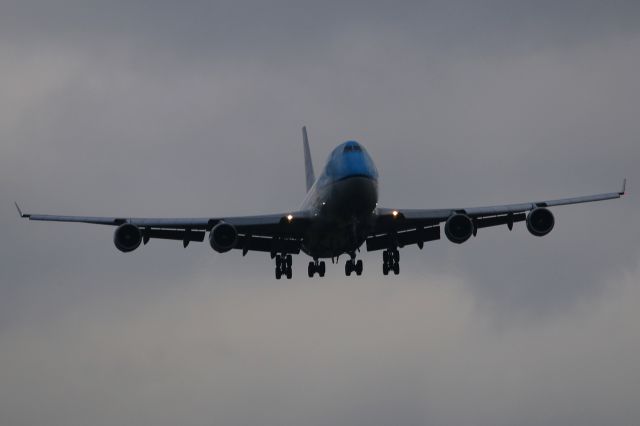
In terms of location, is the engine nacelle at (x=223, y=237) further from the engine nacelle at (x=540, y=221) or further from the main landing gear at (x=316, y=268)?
the engine nacelle at (x=540, y=221)

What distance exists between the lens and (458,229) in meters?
61.5

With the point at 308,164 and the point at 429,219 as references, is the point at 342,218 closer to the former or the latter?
the point at 429,219

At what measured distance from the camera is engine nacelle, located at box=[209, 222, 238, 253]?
60.8 metres

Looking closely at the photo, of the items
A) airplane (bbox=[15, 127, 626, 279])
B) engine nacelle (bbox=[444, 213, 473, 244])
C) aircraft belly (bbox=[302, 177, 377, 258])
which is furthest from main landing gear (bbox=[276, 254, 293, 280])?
engine nacelle (bbox=[444, 213, 473, 244])

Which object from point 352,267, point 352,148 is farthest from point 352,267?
point 352,148

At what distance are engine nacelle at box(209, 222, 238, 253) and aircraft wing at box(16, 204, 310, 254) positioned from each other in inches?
24.2

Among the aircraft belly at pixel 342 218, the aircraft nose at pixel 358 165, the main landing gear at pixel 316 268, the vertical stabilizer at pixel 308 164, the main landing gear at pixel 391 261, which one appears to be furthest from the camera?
the vertical stabilizer at pixel 308 164

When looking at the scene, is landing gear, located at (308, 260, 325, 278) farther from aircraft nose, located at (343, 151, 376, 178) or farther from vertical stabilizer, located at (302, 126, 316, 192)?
vertical stabilizer, located at (302, 126, 316, 192)

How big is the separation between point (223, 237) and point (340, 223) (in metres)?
6.10

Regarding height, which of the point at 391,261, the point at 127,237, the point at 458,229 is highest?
the point at 391,261

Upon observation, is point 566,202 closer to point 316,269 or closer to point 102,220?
point 316,269

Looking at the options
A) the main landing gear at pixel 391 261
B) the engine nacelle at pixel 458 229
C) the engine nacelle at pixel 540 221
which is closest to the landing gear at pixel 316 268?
the main landing gear at pixel 391 261

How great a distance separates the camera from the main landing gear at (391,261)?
66625 millimetres

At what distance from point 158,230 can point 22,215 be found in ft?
24.5
